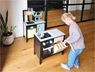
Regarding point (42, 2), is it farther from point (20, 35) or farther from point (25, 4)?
point (20, 35)

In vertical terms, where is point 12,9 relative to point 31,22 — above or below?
above

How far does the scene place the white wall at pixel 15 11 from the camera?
2477 mm

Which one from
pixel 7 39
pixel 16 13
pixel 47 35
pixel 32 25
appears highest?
pixel 16 13

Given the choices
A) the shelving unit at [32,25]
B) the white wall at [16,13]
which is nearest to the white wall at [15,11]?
the white wall at [16,13]

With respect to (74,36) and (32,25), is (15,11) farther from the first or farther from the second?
(74,36)

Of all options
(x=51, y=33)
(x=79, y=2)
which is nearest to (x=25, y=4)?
(x=51, y=33)

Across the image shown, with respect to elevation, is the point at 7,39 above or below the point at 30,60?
above

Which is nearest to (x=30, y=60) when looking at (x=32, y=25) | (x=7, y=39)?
(x=7, y=39)

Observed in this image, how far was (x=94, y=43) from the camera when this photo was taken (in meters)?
2.75

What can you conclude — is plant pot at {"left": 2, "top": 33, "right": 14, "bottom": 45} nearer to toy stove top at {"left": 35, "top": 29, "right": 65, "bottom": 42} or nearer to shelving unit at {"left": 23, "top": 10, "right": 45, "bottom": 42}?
shelving unit at {"left": 23, "top": 10, "right": 45, "bottom": 42}

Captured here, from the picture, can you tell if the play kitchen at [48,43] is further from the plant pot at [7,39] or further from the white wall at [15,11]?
the white wall at [15,11]

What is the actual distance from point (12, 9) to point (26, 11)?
13.3 inches

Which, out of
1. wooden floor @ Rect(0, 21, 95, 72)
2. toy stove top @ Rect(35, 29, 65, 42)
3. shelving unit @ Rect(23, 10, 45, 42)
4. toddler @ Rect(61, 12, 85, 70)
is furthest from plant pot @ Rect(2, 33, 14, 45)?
toddler @ Rect(61, 12, 85, 70)

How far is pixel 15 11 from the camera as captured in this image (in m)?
2.66
